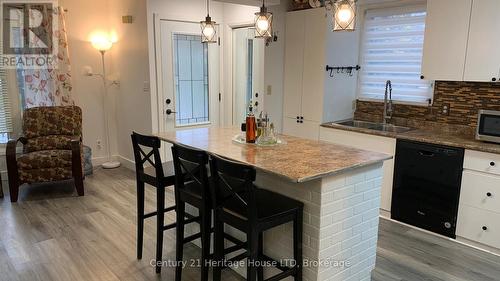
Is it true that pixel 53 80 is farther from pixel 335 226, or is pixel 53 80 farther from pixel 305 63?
→ pixel 335 226

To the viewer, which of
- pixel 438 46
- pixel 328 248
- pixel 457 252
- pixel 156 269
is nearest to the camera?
pixel 328 248

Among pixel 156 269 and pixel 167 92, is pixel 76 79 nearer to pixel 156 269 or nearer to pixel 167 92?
pixel 167 92

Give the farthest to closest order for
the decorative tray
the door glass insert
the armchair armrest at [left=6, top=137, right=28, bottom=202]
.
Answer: the door glass insert → the armchair armrest at [left=6, top=137, right=28, bottom=202] → the decorative tray

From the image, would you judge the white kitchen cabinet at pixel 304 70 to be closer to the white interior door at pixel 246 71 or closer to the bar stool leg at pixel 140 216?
the white interior door at pixel 246 71

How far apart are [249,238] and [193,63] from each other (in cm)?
364

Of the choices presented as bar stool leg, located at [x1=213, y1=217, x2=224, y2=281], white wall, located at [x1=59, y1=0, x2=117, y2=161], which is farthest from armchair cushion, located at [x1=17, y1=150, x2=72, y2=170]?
bar stool leg, located at [x1=213, y1=217, x2=224, y2=281]

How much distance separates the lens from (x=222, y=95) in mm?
5586

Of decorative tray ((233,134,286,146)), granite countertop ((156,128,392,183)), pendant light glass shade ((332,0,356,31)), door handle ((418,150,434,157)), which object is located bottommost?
door handle ((418,150,434,157))

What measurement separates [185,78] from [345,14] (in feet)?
10.7

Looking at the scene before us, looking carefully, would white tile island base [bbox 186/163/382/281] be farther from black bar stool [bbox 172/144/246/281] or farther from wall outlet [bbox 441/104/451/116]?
wall outlet [bbox 441/104/451/116]

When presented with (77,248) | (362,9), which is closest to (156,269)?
(77,248)

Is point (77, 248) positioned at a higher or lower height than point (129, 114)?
lower

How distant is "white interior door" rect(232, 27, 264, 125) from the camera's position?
16.4ft

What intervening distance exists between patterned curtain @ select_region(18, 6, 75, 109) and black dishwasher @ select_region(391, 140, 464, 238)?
14.5 ft
